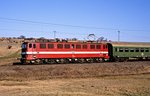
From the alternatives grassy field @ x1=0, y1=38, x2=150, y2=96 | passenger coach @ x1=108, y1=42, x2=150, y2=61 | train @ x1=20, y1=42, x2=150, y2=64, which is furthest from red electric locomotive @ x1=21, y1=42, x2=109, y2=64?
grassy field @ x1=0, y1=38, x2=150, y2=96

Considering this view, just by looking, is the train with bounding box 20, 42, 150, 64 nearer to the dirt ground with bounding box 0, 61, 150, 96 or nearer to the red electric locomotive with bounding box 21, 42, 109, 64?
the red electric locomotive with bounding box 21, 42, 109, 64

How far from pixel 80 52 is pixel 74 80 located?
21163mm

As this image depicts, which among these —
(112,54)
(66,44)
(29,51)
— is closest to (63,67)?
(29,51)

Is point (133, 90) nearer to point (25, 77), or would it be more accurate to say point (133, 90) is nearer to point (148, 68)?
point (25, 77)

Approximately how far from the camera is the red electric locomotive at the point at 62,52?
4806 cm

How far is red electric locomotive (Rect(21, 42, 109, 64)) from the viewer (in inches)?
1892

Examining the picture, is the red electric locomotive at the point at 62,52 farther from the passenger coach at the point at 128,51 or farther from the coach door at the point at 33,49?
the passenger coach at the point at 128,51

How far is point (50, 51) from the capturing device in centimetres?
4950

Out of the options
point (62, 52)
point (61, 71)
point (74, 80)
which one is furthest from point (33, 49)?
point (74, 80)

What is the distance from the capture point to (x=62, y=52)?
168ft

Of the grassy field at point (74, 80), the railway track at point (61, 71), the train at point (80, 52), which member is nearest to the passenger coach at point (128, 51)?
the train at point (80, 52)

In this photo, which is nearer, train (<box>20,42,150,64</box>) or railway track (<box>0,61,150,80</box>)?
railway track (<box>0,61,150,80</box>)

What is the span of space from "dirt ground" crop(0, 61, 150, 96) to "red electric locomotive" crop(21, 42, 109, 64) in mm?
8623

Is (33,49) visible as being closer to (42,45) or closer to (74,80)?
(42,45)
